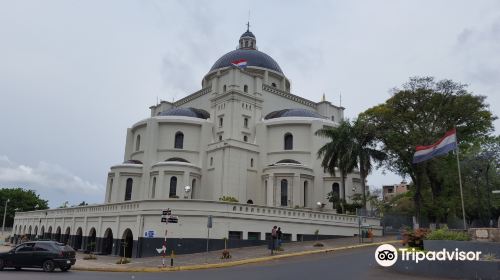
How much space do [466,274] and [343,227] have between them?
21542 mm

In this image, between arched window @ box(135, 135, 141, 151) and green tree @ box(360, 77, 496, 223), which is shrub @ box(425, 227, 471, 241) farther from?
arched window @ box(135, 135, 141, 151)

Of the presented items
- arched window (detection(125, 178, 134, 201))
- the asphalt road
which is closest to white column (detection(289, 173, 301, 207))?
arched window (detection(125, 178, 134, 201))

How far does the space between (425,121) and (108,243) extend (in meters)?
29.0

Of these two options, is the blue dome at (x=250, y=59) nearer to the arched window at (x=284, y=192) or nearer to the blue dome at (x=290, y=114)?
the blue dome at (x=290, y=114)

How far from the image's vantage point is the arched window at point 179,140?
49.3m

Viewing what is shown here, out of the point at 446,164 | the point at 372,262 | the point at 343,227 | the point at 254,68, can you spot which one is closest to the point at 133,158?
the point at 254,68

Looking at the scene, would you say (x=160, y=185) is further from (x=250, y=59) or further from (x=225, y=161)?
(x=250, y=59)

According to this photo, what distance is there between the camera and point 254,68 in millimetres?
58938

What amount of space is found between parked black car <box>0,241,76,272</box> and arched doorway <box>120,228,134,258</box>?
1013cm

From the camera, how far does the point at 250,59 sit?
60.5 meters

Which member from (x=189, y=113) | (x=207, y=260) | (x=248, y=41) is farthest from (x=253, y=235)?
(x=248, y=41)

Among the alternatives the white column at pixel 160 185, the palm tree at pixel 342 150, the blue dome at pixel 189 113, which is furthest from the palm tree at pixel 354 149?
the blue dome at pixel 189 113

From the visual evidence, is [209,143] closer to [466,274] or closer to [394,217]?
[394,217]

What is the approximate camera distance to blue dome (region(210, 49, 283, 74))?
198ft
